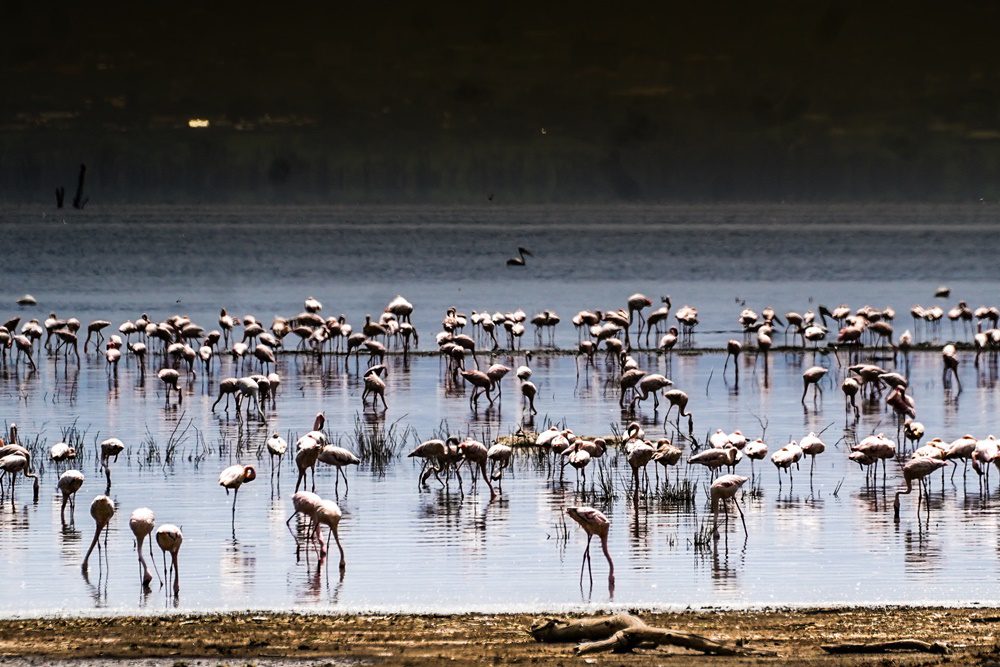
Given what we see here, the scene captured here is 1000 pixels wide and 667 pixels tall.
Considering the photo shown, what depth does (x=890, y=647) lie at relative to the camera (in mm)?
9344

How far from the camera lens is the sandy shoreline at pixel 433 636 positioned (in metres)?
9.21

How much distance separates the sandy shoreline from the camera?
921 centimetres

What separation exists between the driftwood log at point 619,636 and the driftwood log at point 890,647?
1.26 ft

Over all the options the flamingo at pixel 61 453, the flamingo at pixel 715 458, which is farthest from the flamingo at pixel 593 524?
the flamingo at pixel 61 453

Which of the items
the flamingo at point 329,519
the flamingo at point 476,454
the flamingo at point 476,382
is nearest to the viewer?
the flamingo at point 329,519

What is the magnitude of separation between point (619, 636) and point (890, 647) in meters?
1.46

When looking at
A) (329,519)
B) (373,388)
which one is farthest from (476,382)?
(329,519)

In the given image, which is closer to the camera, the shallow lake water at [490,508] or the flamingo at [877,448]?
the shallow lake water at [490,508]

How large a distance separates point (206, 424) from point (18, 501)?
5.95m

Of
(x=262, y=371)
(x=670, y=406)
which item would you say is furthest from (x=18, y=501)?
(x=262, y=371)

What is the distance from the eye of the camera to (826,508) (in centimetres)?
1495

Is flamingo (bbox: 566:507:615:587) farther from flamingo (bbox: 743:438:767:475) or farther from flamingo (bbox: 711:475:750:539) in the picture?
flamingo (bbox: 743:438:767:475)

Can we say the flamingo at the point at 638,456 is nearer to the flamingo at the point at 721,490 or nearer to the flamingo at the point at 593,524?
the flamingo at the point at 721,490

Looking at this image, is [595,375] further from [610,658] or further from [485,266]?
[485,266]
